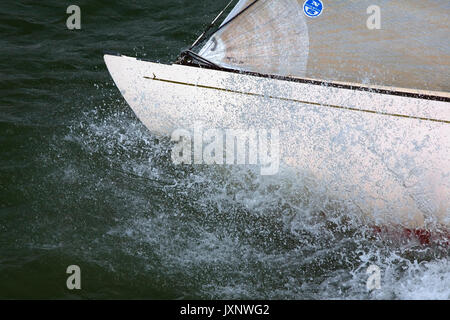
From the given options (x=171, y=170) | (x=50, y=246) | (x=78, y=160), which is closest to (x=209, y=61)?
(x=171, y=170)

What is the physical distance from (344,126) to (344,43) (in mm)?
525

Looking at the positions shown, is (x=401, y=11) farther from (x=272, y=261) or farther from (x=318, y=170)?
(x=272, y=261)

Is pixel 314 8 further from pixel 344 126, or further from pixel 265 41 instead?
pixel 344 126

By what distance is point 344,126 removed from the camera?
365 centimetres

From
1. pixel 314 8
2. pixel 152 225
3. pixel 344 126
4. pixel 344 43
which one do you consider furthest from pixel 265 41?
pixel 152 225

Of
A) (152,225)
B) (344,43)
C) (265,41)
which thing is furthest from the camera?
(265,41)

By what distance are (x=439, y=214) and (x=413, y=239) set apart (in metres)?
0.21

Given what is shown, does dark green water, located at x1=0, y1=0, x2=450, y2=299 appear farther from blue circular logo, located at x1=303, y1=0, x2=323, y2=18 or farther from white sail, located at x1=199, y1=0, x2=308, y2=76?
blue circular logo, located at x1=303, y1=0, x2=323, y2=18

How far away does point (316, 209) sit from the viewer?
376cm

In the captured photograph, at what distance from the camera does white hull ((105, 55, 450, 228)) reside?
11.6 ft

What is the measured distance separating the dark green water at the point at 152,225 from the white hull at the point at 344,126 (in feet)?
0.57

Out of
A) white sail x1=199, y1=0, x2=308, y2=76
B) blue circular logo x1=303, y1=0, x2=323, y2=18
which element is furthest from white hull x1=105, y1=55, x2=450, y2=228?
blue circular logo x1=303, y1=0, x2=323, y2=18

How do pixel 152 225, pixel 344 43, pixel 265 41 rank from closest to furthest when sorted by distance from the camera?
pixel 152 225, pixel 344 43, pixel 265 41

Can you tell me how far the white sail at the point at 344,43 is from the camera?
12.1 feet
